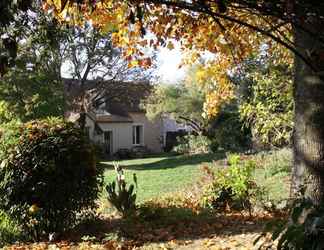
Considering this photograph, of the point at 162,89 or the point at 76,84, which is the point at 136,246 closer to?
the point at 76,84

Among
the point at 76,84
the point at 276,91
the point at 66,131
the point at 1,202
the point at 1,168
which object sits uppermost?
the point at 76,84

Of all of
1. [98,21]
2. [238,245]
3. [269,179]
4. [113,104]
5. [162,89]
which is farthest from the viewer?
[113,104]

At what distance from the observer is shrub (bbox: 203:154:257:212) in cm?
908

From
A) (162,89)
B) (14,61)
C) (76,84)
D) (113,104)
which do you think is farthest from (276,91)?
(113,104)

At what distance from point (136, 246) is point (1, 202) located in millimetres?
2221

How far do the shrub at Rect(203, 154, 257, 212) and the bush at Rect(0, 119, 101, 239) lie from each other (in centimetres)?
272

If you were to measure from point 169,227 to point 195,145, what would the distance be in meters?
28.2

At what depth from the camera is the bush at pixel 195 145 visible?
3456cm

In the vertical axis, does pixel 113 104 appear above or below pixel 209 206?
above

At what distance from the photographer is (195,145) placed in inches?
1415

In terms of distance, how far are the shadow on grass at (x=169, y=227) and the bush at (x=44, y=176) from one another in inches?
18.7

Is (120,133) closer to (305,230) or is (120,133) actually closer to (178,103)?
(178,103)

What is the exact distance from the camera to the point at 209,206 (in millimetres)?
9523

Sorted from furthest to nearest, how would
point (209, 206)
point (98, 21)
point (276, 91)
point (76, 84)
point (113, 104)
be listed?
point (113, 104)
point (76, 84)
point (276, 91)
point (209, 206)
point (98, 21)
